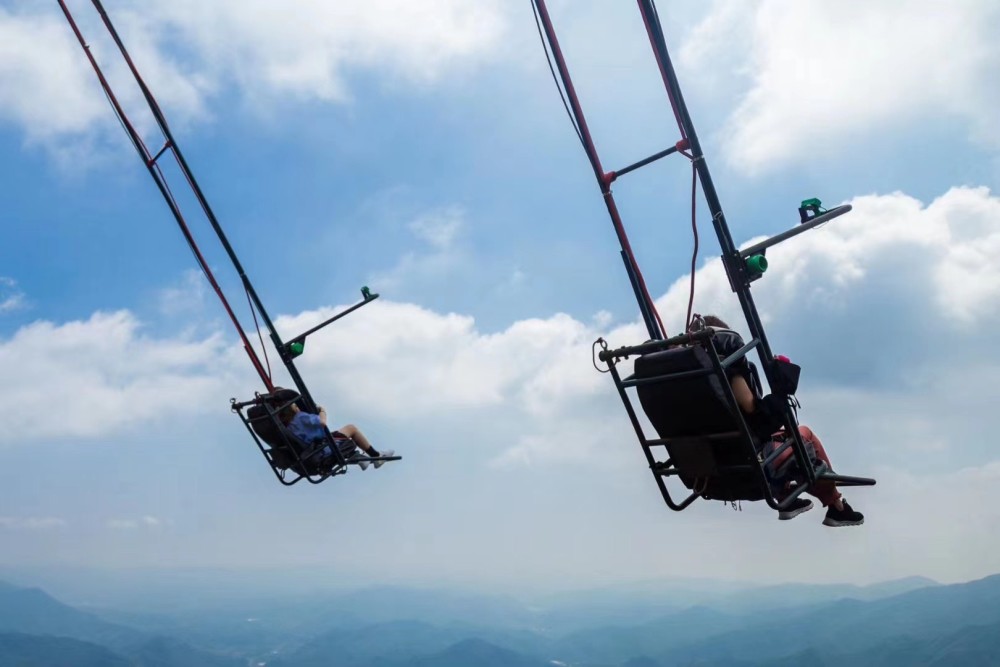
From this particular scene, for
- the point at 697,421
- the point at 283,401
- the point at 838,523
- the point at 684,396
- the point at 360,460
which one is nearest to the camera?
the point at 684,396

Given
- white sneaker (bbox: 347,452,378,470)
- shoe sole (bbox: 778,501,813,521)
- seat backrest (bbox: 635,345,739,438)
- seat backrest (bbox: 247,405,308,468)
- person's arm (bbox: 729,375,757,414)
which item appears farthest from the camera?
white sneaker (bbox: 347,452,378,470)

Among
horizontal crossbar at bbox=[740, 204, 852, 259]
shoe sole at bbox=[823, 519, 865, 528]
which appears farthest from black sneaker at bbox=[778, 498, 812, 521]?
horizontal crossbar at bbox=[740, 204, 852, 259]

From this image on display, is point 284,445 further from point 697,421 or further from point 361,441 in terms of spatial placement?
point 697,421

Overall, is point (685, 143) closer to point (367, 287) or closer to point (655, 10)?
point (655, 10)

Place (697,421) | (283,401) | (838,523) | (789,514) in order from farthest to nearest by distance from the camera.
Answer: (283,401) → (838,523) → (789,514) → (697,421)

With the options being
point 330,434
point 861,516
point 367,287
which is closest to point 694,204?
point 861,516

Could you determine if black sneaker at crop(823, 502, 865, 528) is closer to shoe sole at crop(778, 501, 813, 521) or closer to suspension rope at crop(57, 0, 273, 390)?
shoe sole at crop(778, 501, 813, 521)

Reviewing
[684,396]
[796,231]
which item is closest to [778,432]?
[684,396]

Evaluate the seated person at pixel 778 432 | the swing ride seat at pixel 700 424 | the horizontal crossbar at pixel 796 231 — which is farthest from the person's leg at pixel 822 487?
the horizontal crossbar at pixel 796 231
